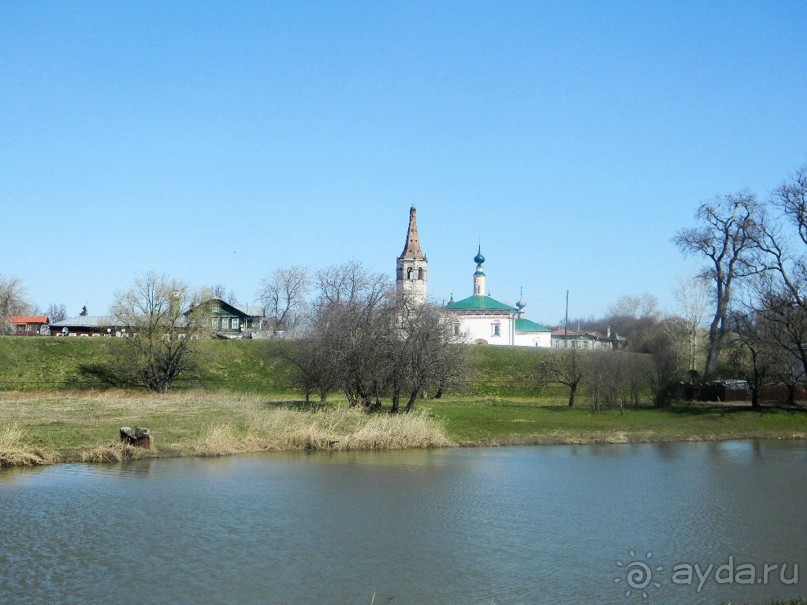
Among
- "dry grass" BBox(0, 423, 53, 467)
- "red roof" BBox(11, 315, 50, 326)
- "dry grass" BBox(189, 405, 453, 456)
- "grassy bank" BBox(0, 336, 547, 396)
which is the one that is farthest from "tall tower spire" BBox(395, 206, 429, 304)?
"dry grass" BBox(0, 423, 53, 467)

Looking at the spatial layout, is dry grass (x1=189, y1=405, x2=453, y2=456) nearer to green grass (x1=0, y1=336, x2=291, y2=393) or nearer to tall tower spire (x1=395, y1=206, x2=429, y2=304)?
green grass (x1=0, y1=336, x2=291, y2=393)

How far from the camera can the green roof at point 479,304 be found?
102562mm

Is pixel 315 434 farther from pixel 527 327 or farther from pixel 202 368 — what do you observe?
pixel 527 327

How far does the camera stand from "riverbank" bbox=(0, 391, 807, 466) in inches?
1081

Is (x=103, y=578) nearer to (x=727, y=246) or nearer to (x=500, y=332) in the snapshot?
(x=727, y=246)

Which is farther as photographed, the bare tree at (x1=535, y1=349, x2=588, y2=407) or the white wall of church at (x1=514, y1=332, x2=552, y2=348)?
the white wall of church at (x1=514, y1=332, x2=552, y2=348)

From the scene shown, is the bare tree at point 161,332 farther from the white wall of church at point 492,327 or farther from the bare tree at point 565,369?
the white wall of church at point 492,327

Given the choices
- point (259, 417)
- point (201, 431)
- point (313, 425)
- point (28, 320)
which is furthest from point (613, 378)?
point (28, 320)

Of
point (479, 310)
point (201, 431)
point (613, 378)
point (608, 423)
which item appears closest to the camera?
point (201, 431)

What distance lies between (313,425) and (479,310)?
239 feet

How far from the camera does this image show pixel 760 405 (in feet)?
153

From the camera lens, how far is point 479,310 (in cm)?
10238

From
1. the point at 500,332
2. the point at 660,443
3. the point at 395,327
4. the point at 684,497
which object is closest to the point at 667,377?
the point at 660,443

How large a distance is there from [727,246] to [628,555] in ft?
128
